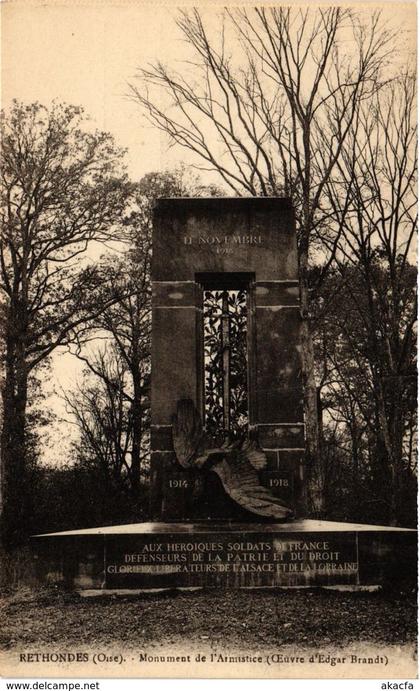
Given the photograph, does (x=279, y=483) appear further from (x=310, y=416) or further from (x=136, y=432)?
(x=136, y=432)

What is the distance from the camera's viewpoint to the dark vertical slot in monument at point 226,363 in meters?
10.5

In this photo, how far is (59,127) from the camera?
68.6 ft

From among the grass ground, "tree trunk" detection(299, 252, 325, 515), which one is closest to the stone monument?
the grass ground

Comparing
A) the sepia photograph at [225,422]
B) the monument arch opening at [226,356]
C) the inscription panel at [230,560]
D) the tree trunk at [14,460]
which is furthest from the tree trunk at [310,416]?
the inscription panel at [230,560]

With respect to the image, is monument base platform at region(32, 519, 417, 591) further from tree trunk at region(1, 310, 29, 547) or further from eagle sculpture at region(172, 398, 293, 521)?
tree trunk at region(1, 310, 29, 547)

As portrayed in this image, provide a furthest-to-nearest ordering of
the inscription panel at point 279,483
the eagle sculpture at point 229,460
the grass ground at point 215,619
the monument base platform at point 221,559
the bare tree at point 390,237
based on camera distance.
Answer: the bare tree at point 390,237 < the inscription panel at point 279,483 < the eagle sculpture at point 229,460 < the monument base platform at point 221,559 < the grass ground at point 215,619

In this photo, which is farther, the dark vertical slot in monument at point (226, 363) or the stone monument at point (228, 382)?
the dark vertical slot in monument at point (226, 363)

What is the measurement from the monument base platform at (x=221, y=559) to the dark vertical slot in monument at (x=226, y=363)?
2.46 meters

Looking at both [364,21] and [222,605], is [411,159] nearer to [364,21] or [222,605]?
[364,21]

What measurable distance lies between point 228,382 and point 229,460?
4.81ft

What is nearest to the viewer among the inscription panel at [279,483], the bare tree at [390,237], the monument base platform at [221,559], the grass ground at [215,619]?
the grass ground at [215,619]

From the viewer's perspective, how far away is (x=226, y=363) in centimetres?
1059

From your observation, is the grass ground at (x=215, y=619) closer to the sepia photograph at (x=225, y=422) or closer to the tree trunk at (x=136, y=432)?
the sepia photograph at (x=225, y=422)

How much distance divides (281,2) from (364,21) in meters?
2.19
